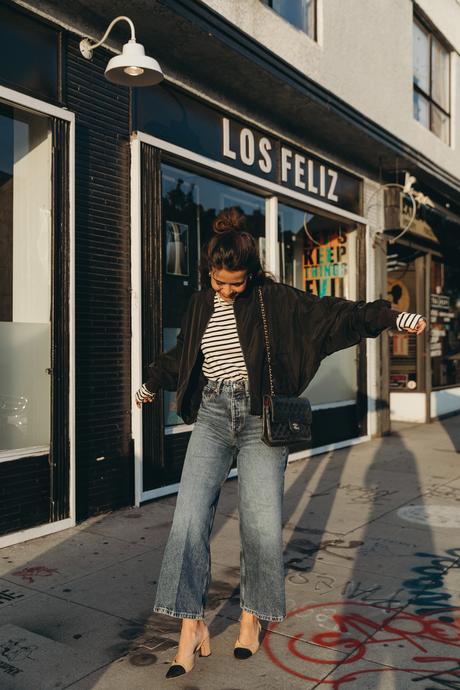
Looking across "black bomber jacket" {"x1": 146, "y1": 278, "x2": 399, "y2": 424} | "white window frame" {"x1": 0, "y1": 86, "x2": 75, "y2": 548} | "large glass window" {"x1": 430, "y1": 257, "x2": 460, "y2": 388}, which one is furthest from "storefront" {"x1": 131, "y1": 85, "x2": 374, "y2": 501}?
"large glass window" {"x1": 430, "y1": 257, "x2": 460, "y2": 388}

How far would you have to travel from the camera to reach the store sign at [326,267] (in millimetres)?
9523

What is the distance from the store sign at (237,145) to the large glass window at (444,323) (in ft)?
13.8

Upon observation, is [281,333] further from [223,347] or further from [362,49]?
[362,49]

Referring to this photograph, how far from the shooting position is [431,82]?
11.7m

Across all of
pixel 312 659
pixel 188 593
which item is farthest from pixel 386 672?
pixel 188 593

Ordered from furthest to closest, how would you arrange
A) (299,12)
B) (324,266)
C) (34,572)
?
(324,266) → (299,12) → (34,572)

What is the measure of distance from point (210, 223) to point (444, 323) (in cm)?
781

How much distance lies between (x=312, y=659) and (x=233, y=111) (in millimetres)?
5813

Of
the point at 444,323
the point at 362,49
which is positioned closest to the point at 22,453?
the point at 362,49

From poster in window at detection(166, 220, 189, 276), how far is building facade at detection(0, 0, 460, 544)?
21 mm

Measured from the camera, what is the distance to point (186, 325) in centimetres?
336

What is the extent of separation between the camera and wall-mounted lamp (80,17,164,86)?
191 inches

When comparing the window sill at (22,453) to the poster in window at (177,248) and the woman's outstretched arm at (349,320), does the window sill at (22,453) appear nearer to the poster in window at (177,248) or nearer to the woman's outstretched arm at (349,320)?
the poster in window at (177,248)

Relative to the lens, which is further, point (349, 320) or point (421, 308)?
point (421, 308)
